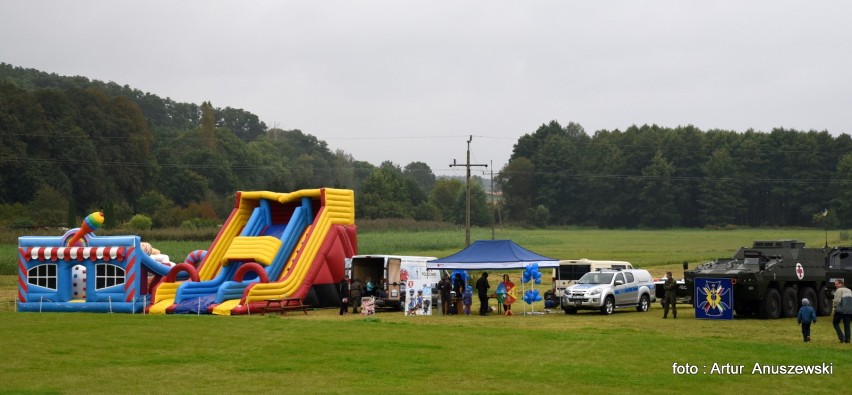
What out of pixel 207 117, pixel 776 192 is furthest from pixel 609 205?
pixel 207 117

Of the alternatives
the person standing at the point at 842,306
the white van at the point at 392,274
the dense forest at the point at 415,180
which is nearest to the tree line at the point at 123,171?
the dense forest at the point at 415,180

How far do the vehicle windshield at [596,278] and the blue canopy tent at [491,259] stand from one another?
1.01m

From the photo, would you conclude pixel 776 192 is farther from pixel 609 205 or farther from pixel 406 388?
pixel 406 388

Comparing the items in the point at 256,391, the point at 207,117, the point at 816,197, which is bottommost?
the point at 256,391

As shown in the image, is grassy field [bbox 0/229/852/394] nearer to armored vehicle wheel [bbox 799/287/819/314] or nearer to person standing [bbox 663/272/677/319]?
person standing [bbox 663/272/677/319]

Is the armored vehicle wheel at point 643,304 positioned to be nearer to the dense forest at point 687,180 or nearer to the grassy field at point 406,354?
the grassy field at point 406,354

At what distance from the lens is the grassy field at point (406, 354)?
18.6 metres

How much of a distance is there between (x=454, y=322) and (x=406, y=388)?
524 inches

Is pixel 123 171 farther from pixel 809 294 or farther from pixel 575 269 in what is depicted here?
pixel 809 294

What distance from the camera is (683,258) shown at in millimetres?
71188

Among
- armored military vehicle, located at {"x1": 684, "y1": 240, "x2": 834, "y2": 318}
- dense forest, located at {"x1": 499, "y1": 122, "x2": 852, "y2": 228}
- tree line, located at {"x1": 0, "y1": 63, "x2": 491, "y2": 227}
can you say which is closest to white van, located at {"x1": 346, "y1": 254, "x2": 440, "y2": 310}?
armored military vehicle, located at {"x1": 684, "y1": 240, "x2": 834, "y2": 318}

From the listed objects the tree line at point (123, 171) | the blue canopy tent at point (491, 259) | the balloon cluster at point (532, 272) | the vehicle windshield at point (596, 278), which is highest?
the tree line at point (123, 171)

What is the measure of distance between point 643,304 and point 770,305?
4.86 meters

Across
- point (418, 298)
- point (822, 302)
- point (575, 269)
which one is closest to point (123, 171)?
point (575, 269)
